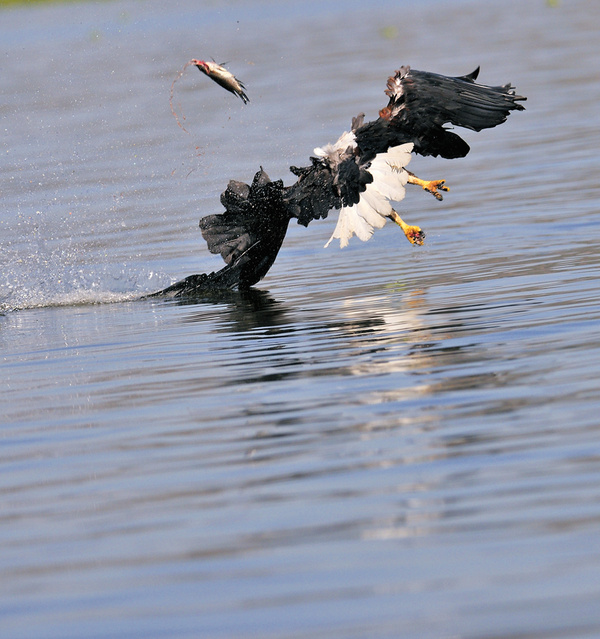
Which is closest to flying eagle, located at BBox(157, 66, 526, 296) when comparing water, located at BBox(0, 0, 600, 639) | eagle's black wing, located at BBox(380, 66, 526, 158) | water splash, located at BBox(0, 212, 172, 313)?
eagle's black wing, located at BBox(380, 66, 526, 158)

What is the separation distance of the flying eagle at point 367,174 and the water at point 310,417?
0.51 m

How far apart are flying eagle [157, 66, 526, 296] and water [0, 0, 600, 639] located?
1.68ft

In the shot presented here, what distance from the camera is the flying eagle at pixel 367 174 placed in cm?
964

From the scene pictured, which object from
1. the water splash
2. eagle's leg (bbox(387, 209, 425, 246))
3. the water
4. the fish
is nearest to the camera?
the water

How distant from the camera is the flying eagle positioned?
964cm

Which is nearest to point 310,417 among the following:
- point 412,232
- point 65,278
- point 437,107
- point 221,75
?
point 221,75

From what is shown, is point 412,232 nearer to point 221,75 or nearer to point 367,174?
point 367,174

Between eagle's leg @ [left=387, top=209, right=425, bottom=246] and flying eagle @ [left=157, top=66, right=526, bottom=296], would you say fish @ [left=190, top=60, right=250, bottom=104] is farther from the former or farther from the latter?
eagle's leg @ [left=387, top=209, right=425, bottom=246]

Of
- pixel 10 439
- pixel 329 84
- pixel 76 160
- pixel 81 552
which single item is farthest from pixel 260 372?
pixel 329 84

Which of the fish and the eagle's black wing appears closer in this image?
the fish

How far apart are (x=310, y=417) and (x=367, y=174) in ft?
12.1

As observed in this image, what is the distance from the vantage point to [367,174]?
9547 millimetres

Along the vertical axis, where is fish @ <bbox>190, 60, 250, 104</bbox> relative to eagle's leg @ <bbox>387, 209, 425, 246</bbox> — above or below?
above

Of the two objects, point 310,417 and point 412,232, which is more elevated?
point 412,232
